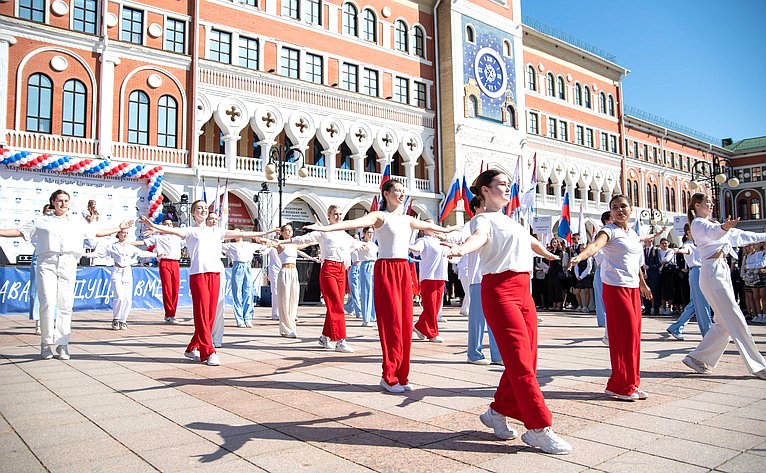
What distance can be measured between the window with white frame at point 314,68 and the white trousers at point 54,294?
22563mm

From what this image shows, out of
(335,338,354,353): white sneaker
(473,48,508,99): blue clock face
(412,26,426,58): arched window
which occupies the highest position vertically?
(412,26,426,58): arched window

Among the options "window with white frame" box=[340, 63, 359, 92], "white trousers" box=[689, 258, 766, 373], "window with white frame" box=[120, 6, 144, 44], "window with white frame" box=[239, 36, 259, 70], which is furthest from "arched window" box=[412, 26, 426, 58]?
"white trousers" box=[689, 258, 766, 373]

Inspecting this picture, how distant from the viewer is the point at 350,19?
30.7 metres

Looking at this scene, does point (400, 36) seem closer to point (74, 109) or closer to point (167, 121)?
point (167, 121)

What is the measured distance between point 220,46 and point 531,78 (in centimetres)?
2276

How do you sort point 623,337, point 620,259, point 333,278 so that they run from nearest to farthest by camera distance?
1. point 623,337
2. point 620,259
3. point 333,278

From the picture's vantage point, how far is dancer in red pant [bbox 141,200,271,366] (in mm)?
7383

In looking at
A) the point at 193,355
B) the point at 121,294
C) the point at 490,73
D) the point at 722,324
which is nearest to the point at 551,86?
the point at 490,73

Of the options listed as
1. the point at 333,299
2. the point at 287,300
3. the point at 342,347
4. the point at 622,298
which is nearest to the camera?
the point at 622,298

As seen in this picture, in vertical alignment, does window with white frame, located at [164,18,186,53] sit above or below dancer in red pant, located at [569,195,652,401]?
above

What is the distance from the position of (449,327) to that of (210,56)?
18.9 meters

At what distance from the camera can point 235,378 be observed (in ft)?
21.0

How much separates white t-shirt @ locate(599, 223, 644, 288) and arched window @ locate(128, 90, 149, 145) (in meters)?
22.3

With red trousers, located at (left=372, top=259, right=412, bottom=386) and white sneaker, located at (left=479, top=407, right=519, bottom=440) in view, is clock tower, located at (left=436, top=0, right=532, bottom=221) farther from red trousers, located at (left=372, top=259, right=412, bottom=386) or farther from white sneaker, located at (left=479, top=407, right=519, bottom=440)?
white sneaker, located at (left=479, top=407, right=519, bottom=440)
